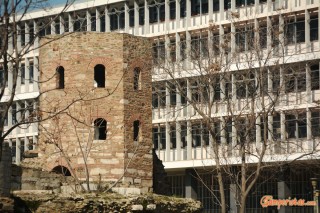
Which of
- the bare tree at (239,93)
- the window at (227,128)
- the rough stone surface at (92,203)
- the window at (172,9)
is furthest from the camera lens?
the window at (172,9)

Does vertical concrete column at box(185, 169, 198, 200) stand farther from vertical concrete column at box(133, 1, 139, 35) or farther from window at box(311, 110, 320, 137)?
window at box(311, 110, 320, 137)

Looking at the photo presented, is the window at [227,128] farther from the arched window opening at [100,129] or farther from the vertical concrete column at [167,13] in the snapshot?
the vertical concrete column at [167,13]

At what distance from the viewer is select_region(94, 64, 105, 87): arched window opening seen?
157ft

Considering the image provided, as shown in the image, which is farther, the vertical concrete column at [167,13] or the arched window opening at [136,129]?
the vertical concrete column at [167,13]

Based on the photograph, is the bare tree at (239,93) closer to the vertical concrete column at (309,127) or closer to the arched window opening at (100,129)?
the vertical concrete column at (309,127)

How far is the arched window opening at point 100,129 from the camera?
46781 millimetres

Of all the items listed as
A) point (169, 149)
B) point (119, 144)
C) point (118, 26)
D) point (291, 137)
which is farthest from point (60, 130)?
point (118, 26)

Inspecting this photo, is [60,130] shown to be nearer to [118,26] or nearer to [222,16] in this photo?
[222,16]

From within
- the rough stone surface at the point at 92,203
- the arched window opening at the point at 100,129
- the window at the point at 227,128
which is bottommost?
the rough stone surface at the point at 92,203

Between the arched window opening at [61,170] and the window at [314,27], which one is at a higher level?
the window at [314,27]

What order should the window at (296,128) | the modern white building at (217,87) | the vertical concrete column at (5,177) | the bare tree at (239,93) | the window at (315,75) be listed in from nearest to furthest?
the vertical concrete column at (5,177) → the bare tree at (239,93) → the modern white building at (217,87) → the window at (296,128) → the window at (315,75)

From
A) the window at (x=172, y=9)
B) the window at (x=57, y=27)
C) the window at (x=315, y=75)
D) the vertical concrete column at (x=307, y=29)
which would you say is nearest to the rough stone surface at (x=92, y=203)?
the window at (x=315, y=75)

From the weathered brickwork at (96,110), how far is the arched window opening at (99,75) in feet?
1.29

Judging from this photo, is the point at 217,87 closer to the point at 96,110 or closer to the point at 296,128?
the point at 296,128
